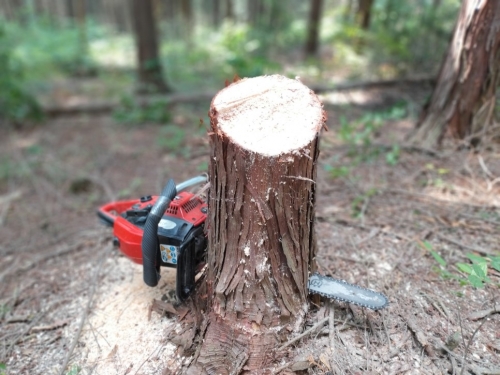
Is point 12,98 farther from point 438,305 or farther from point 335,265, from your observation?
point 438,305

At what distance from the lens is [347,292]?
1.87m

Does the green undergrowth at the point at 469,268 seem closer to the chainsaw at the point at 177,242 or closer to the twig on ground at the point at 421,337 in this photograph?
the twig on ground at the point at 421,337

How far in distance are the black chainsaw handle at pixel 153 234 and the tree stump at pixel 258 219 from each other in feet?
0.76

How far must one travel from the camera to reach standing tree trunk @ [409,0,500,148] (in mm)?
3361

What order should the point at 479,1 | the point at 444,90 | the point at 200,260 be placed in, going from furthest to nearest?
the point at 444,90 → the point at 479,1 → the point at 200,260

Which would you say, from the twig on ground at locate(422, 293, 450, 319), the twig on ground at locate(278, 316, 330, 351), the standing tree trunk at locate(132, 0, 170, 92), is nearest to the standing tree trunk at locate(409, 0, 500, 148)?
the twig on ground at locate(422, 293, 450, 319)

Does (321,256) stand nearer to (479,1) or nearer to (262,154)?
(262,154)

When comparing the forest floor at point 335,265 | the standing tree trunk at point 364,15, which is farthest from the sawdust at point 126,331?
the standing tree trunk at point 364,15

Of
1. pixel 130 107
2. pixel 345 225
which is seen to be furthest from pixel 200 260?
pixel 130 107

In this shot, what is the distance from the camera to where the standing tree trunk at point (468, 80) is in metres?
3.36

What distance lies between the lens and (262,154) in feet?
5.01

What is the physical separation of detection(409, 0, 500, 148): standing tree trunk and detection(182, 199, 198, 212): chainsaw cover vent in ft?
9.50

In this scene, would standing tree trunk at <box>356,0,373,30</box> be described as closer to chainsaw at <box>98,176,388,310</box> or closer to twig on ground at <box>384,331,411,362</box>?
chainsaw at <box>98,176,388,310</box>

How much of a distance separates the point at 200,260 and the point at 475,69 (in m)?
3.23
